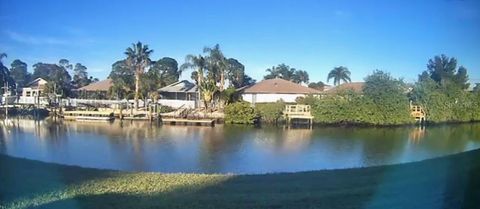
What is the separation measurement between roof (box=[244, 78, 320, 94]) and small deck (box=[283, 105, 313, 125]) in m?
5.06

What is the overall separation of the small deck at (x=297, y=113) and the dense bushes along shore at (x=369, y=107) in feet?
1.68

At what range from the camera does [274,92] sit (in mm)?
48156

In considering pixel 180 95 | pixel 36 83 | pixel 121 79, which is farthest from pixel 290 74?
pixel 36 83

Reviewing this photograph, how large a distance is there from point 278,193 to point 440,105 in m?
31.6

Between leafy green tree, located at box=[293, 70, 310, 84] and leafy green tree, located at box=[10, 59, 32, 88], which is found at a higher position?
leafy green tree, located at box=[293, 70, 310, 84]

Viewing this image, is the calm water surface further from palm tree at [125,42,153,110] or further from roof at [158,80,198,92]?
roof at [158,80,198,92]

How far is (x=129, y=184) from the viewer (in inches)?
371

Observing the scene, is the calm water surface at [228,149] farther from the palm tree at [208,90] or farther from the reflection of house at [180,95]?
the reflection of house at [180,95]

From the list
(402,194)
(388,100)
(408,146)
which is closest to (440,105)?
(388,100)

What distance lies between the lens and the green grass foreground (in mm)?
7441

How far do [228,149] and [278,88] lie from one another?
86.6 ft

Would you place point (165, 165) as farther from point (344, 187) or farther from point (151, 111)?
point (151, 111)

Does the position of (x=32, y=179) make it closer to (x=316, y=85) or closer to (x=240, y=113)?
(x=240, y=113)

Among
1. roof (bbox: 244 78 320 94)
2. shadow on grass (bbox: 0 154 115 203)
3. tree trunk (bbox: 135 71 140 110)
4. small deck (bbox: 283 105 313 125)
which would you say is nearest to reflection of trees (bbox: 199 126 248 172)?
small deck (bbox: 283 105 313 125)
